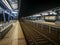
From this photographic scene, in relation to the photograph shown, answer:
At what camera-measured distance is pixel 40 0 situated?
3.60 meters

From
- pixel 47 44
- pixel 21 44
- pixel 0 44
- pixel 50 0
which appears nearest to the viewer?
pixel 50 0

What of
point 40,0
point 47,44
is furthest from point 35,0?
point 47,44

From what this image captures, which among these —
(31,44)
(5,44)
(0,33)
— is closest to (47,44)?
(31,44)

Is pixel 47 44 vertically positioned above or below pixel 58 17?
below

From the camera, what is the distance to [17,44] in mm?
6352

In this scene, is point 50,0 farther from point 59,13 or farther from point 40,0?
point 59,13

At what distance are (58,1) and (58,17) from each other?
6.15 meters

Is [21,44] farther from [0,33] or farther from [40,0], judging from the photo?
[40,0]

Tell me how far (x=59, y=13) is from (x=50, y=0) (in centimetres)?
609

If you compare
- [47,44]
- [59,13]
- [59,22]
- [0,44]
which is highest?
[59,13]

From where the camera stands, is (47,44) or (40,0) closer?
(40,0)

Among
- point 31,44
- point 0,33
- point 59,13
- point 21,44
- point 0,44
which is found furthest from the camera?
point 59,13

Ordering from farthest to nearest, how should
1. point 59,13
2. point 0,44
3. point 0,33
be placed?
1. point 59,13
2. point 0,33
3. point 0,44

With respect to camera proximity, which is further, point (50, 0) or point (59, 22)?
point (59, 22)
